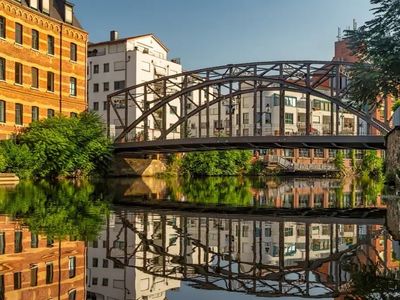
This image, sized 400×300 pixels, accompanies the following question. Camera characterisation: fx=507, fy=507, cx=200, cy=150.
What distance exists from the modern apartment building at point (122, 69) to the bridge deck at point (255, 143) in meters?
16.5

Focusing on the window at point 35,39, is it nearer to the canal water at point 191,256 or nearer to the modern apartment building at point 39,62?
the modern apartment building at point 39,62

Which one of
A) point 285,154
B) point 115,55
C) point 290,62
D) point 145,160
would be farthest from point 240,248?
point 285,154

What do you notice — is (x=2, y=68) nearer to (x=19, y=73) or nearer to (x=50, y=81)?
(x=19, y=73)

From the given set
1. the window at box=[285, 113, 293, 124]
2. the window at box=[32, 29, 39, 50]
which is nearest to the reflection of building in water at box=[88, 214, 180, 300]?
the window at box=[32, 29, 39, 50]

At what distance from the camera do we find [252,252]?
26.4ft

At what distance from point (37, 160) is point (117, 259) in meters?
27.6

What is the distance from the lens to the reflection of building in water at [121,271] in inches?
214

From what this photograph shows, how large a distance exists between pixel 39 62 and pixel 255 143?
1715 cm

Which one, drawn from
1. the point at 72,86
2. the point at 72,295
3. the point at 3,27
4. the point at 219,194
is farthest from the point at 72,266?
the point at 72,86

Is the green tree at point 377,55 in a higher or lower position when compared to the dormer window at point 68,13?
lower

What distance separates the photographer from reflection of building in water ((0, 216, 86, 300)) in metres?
5.22

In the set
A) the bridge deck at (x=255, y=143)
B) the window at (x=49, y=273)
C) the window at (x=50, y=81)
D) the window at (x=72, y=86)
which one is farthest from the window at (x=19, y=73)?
the window at (x=49, y=273)

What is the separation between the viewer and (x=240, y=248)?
834 centimetres

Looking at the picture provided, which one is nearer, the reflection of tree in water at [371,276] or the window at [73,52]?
the reflection of tree in water at [371,276]
